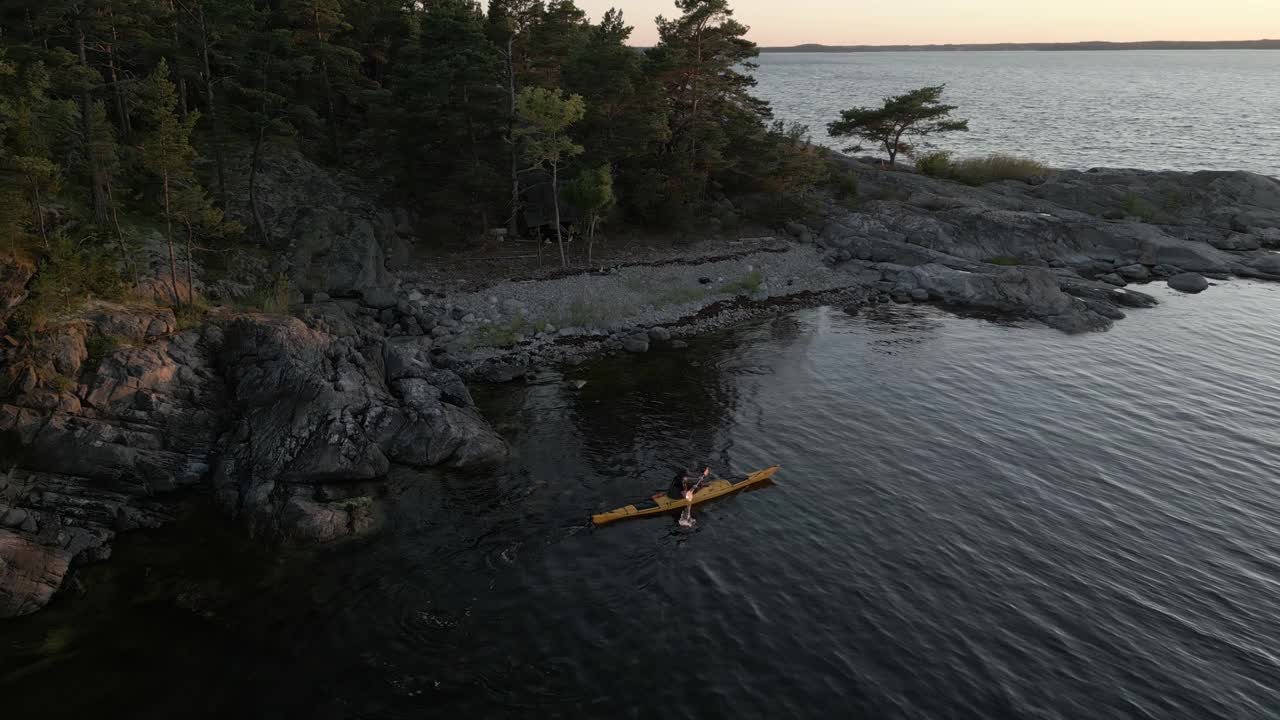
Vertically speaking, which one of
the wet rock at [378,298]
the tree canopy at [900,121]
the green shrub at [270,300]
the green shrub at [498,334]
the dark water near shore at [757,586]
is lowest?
the dark water near shore at [757,586]

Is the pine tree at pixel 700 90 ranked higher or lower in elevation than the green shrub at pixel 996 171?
higher

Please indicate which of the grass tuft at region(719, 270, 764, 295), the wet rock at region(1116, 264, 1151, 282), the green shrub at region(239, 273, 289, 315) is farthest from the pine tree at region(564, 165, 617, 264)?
the wet rock at region(1116, 264, 1151, 282)

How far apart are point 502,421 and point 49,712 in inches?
654

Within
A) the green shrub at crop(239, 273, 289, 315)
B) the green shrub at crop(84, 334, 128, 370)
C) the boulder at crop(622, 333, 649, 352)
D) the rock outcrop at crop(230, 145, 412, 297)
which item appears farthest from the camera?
the rock outcrop at crop(230, 145, 412, 297)

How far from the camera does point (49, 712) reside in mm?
14930

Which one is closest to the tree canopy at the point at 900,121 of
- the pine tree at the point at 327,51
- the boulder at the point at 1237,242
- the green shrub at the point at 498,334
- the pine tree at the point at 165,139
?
the boulder at the point at 1237,242

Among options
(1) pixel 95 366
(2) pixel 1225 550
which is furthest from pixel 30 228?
(2) pixel 1225 550

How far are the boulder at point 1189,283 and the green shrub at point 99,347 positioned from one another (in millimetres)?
63532

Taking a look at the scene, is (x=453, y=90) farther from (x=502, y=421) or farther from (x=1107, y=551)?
(x=1107, y=551)

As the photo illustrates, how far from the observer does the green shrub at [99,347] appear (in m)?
23.5

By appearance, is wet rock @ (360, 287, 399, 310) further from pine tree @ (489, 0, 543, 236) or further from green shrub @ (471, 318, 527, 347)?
pine tree @ (489, 0, 543, 236)

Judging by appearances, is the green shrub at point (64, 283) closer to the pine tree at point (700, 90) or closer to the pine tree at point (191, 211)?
the pine tree at point (191, 211)

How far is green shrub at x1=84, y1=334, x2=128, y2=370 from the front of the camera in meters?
23.5

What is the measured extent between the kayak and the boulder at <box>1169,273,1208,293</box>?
44.0 meters
